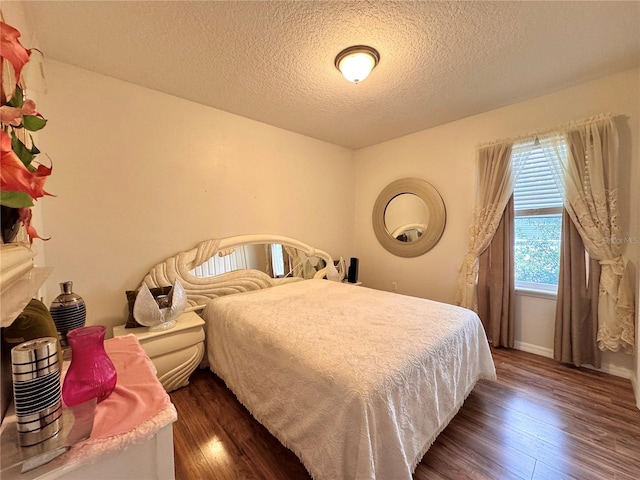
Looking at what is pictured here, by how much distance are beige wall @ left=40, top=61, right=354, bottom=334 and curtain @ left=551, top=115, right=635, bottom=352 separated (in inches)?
114

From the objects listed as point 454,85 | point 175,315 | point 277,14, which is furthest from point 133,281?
point 454,85

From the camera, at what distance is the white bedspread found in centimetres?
112

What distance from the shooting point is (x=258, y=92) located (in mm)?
2348

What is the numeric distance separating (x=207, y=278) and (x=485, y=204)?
2.94m

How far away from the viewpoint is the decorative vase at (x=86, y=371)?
82cm

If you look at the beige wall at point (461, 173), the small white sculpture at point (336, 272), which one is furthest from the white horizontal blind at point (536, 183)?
the small white sculpture at point (336, 272)

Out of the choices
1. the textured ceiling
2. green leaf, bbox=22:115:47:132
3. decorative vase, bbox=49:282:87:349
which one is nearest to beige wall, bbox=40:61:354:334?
the textured ceiling

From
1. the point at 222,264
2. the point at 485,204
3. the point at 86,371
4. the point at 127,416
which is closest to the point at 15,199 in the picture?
the point at 86,371

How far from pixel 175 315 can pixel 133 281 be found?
1.84 ft

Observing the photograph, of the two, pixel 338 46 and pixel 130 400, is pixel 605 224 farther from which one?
pixel 130 400

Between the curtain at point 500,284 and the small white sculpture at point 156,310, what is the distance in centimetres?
296

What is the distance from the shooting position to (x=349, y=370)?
1200mm

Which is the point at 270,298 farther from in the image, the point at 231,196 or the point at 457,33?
the point at 457,33

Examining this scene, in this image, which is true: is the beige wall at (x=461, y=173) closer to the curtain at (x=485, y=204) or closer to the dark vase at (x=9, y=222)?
the curtain at (x=485, y=204)
